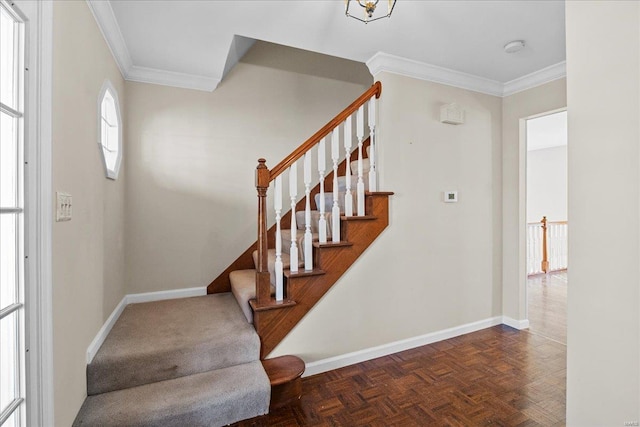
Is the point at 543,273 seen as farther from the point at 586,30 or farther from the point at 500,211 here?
the point at 586,30

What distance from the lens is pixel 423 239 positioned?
2.71 m

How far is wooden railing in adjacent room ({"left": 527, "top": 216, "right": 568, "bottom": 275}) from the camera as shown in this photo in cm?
534

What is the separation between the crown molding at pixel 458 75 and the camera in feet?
8.28

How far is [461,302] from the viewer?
289 centimetres

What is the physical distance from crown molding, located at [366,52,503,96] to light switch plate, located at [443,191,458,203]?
3.35 feet

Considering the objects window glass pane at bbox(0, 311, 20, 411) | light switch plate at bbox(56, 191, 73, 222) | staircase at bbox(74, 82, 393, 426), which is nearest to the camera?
window glass pane at bbox(0, 311, 20, 411)

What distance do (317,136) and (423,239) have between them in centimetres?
133

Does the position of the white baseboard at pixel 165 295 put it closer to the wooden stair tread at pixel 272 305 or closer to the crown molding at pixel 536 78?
the wooden stair tread at pixel 272 305

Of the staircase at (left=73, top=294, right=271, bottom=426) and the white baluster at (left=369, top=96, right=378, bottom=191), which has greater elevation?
the white baluster at (left=369, top=96, right=378, bottom=191)

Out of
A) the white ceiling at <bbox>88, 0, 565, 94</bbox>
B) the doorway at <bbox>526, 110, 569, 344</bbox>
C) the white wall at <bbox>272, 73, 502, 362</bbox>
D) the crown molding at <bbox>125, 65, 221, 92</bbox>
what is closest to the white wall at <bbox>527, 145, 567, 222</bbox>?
the doorway at <bbox>526, 110, 569, 344</bbox>

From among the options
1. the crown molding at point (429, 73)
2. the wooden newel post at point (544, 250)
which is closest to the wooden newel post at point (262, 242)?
the crown molding at point (429, 73)

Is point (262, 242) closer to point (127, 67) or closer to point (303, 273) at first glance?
point (303, 273)

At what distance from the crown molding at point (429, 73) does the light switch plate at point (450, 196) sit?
40.2 inches

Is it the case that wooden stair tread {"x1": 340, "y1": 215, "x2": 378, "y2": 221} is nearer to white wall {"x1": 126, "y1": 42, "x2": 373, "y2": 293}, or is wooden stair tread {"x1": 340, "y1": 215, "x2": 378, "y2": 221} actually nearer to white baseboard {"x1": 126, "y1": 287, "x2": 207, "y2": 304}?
white wall {"x1": 126, "y1": 42, "x2": 373, "y2": 293}
